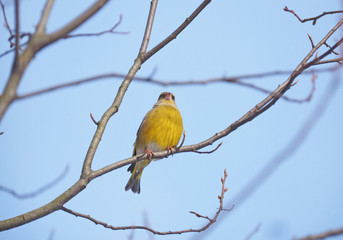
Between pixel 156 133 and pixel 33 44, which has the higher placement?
pixel 156 133

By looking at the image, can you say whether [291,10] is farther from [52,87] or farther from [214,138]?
[52,87]

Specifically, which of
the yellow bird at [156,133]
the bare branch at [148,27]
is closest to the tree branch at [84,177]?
the bare branch at [148,27]

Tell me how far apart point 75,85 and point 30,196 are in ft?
8.21

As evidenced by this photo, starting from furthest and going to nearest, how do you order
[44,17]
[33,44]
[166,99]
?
[166,99]
[44,17]
[33,44]

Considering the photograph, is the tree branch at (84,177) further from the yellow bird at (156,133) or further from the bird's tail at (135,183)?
the bird's tail at (135,183)

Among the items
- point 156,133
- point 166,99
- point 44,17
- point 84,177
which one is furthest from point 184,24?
point 166,99

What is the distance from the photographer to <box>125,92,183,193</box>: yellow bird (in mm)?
6645

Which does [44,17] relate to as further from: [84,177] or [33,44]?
[84,177]

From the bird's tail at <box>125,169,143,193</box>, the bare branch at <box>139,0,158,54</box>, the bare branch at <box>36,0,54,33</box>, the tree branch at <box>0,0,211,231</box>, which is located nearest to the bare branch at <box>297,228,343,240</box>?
the bare branch at <box>36,0,54,33</box>

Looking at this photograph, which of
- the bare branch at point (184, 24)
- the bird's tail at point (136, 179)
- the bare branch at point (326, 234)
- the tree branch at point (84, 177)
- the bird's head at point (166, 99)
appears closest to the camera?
the bare branch at point (326, 234)

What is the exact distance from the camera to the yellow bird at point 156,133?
6.64 meters

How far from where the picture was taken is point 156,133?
6676 mm

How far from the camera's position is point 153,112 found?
716 cm

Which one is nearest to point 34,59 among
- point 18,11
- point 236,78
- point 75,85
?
point 18,11
